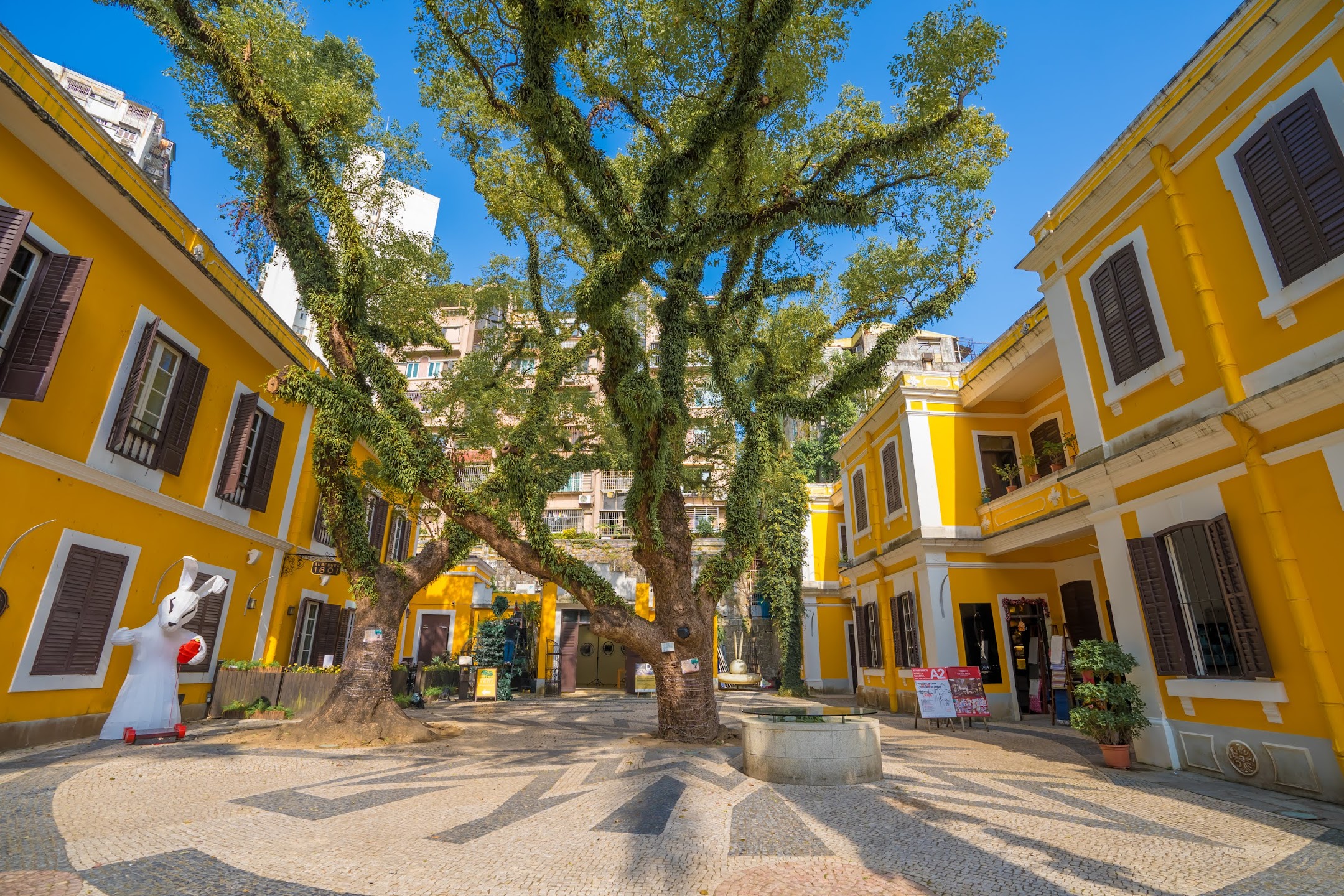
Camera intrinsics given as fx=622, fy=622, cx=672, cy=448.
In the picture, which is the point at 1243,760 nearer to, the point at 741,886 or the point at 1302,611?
the point at 1302,611

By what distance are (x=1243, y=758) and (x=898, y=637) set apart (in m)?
8.05

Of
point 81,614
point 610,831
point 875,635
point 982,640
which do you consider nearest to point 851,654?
point 875,635

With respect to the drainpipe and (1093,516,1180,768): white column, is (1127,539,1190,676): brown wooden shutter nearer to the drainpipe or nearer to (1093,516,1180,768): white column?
Result: (1093,516,1180,768): white column

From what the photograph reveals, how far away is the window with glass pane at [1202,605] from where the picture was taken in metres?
6.79

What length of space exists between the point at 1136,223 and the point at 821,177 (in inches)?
159

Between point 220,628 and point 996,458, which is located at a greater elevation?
point 996,458

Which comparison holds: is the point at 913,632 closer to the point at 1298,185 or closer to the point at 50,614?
the point at 1298,185

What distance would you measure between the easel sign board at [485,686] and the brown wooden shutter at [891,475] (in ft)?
38.4

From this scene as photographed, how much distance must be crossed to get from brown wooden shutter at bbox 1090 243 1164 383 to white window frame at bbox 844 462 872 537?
27.1 feet

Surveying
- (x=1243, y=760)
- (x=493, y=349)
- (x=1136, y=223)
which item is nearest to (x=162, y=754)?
(x=493, y=349)

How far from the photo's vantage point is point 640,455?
8.66m

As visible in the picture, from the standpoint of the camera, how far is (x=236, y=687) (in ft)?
36.8

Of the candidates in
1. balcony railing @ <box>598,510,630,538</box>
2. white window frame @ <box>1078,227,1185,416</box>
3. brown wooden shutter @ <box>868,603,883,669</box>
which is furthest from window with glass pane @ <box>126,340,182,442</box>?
balcony railing @ <box>598,510,630,538</box>

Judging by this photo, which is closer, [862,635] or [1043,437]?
[1043,437]
